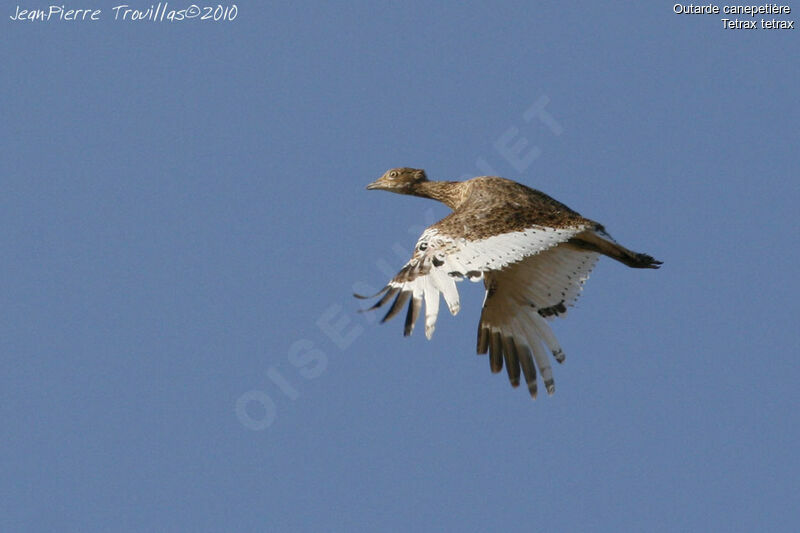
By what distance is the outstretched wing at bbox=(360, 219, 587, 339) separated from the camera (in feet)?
37.4

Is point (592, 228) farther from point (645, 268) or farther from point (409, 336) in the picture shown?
point (409, 336)

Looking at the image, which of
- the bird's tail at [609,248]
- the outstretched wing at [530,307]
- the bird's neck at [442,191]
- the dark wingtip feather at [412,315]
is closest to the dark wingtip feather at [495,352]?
the outstretched wing at [530,307]

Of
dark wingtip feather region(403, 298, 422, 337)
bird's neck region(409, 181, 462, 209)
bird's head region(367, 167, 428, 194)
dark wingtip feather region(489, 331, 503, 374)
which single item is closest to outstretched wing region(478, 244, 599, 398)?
dark wingtip feather region(489, 331, 503, 374)

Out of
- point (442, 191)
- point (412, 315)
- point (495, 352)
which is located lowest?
point (495, 352)

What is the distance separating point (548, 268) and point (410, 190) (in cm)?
315

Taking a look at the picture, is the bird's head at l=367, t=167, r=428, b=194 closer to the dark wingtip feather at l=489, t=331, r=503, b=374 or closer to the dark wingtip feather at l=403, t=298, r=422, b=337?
the dark wingtip feather at l=489, t=331, r=503, b=374

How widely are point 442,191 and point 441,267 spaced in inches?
163

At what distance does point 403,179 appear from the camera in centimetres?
1593

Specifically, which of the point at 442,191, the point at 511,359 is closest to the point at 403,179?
the point at 442,191

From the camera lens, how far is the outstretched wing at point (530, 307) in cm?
1306

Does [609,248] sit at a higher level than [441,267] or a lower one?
higher

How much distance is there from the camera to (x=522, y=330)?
43.4 ft

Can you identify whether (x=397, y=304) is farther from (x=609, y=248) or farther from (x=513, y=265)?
(x=609, y=248)

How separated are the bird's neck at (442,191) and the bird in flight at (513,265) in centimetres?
78
